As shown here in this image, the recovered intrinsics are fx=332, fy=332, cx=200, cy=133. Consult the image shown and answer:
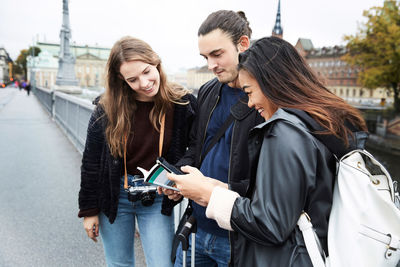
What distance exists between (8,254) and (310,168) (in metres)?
3.27

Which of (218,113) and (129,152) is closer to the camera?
(218,113)

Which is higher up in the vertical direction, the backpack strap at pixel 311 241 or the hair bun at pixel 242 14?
the hair bun at pixel 242 14

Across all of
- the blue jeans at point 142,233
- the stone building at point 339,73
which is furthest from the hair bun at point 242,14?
the stone building at point 339,73

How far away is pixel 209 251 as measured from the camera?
189 cm

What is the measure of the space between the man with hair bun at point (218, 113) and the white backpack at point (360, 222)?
655mm

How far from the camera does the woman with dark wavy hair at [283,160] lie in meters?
1.14

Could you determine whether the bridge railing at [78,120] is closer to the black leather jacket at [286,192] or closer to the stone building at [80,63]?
the black leather jacket at [286,192]

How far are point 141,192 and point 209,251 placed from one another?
55cm

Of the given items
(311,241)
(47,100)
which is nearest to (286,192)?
(311,241)

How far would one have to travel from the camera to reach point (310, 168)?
114 cm

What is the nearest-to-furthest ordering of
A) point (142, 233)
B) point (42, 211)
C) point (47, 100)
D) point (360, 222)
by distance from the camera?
1. point (360, 222)
2. point (142, 233)
3. point (42, 211)
4. point (47, 100)

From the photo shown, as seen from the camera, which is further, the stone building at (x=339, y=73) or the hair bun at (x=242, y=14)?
the stone building at (x=339, y=73)

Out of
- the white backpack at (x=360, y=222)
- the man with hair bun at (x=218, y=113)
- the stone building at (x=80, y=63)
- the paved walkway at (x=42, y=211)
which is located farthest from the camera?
the stone building at (x=80, y=63)

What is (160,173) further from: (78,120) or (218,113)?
(78,120)
